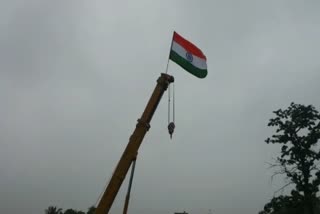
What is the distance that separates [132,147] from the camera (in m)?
10.8

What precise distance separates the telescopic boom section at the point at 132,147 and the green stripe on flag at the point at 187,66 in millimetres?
847

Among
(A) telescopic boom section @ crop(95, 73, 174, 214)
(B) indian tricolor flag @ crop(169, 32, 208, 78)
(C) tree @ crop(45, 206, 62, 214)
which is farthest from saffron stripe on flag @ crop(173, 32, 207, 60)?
(C) tree @ crop(45, 206, 62, 214)

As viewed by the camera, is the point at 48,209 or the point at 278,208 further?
the point at 48,209

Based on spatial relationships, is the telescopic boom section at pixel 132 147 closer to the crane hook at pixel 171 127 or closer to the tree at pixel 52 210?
the crane hook at pixel 171 127

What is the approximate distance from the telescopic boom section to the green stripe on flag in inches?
33.3

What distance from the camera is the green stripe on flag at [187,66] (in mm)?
12195

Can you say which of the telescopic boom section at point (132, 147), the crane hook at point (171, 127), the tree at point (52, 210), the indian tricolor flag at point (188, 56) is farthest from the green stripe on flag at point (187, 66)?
the tree at point (52, 210)

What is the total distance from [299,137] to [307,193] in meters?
4.78

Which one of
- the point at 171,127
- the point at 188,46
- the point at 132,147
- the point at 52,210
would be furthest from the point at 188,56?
Answer: the point at 52,210

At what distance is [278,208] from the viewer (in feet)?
122

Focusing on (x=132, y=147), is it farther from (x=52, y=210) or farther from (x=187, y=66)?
(x=52, y=210)

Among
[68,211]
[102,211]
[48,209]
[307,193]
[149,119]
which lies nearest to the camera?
[102,211]

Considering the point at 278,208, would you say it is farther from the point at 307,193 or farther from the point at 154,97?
the point at 154,97

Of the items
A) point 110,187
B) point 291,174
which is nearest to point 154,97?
point 110,187
